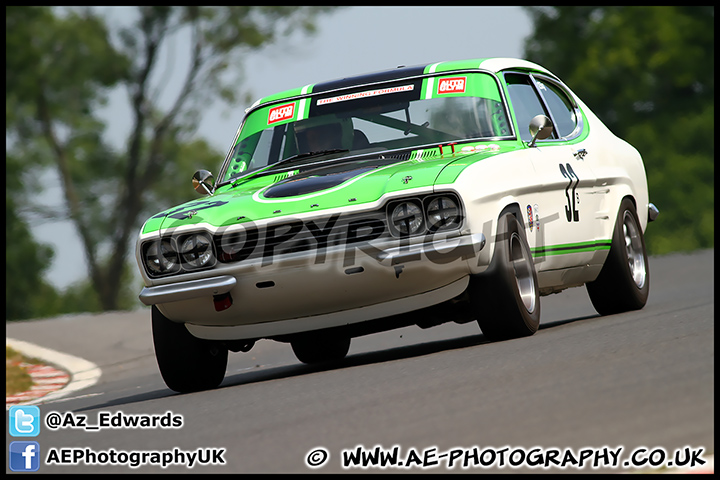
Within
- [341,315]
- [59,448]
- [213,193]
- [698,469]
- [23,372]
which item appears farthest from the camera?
[23,372]

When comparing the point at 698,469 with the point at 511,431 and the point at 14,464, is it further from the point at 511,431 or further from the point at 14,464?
the point at 14,464

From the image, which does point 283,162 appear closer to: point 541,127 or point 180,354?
point 180,354

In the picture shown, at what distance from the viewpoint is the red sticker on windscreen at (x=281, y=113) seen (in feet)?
27.7

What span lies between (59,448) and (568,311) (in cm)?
687

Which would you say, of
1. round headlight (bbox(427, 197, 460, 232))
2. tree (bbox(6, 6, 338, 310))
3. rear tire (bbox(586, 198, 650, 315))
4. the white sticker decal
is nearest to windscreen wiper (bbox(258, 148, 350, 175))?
the white sticker decal

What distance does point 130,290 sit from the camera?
42750 millimetres

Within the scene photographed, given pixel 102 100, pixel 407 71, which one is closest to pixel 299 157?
pixel 407 71

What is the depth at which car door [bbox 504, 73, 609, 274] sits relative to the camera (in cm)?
763

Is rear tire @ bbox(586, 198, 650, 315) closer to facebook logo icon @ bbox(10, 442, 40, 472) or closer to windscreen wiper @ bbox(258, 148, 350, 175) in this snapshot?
windscreen wiper @ bbox(258, 148, 350, 175)

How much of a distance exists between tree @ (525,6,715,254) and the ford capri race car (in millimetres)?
32128

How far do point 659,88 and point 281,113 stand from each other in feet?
120

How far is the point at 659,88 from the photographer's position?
43.3 m

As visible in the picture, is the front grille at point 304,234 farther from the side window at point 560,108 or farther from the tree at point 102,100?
the tree at point 102,100
